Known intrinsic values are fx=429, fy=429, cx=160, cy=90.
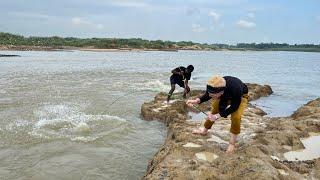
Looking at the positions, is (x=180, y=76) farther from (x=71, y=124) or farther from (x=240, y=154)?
(x=240, y=154)

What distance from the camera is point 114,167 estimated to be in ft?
33.8

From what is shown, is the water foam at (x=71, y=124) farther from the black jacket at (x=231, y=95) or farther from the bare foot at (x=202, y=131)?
the black jacket at (x=231, y=95)

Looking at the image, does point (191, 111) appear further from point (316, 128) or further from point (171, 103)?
point (316, 128)

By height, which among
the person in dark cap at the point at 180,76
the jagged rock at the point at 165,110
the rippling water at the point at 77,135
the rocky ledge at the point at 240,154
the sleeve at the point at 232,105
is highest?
the sleeve at the point at 232,105

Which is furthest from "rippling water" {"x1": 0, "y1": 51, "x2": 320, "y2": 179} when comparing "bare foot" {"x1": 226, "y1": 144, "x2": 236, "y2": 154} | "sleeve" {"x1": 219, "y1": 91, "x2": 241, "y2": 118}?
"sleeve" {"x1": 219, "y1": 91, "x2": 241, "y2": 118}

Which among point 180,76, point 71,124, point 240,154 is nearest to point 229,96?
point 240,154

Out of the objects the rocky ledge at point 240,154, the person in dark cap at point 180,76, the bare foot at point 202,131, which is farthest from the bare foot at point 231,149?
the person in dark cap at point 180,76

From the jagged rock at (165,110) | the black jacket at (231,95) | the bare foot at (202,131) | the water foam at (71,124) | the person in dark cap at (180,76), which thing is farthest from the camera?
the person in dark cap at (180,76)

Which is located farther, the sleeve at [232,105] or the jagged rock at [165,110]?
the jagged rock at [165,110]

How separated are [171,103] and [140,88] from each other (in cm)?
938

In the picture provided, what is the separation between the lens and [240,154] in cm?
818

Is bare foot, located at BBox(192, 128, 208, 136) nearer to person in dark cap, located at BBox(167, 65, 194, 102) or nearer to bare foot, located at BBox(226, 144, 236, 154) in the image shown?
bare foot, located at BBox(226, 144, 236, 154)

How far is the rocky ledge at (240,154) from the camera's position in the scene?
744cm

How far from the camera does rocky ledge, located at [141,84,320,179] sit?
7.44 m
